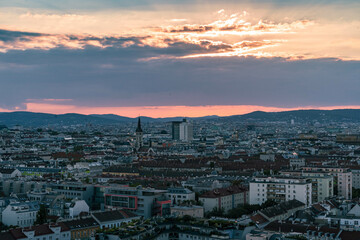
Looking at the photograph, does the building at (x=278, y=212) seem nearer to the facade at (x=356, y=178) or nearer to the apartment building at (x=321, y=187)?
the apartment building at (x=321, y=187)

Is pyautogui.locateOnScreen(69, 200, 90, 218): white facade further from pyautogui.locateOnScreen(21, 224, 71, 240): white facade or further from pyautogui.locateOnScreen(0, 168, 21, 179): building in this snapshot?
pyautogui.locateOnScreen(0, 168, 21, 179): building

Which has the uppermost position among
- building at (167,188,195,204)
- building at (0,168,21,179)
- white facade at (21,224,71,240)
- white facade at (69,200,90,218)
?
building at (0,168,21,179)

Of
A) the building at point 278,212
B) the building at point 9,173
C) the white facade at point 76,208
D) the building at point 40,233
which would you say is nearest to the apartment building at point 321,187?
the building at point 278,212

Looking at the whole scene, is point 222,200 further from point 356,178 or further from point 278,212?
point 356,178

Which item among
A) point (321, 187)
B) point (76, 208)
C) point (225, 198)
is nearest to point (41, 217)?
point (76, 208)

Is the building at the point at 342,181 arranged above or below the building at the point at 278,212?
above

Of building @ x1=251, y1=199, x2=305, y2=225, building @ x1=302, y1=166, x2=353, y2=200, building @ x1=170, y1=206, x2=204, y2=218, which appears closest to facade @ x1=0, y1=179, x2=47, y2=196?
building @ x1=170, y1=206, x2=204, y2=218
